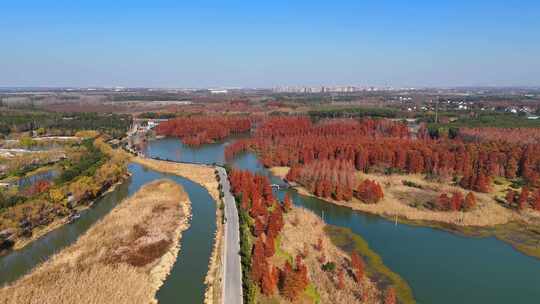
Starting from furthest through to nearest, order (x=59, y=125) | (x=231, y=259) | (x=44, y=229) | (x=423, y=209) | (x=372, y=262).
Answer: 1. (x=59, y=125)
2. (x=423, y=209)
3. (x=44, y=229)
4. (x=372, y=262)
5. (x=231, y=259)

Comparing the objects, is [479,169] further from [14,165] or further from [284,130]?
[14,165]

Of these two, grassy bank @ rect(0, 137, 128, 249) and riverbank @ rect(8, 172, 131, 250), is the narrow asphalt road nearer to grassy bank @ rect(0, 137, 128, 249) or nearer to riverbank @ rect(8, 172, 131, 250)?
riverbank @ rect(8, 172, 131, 250)

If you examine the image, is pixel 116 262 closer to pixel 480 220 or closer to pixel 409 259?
pixel 409 259

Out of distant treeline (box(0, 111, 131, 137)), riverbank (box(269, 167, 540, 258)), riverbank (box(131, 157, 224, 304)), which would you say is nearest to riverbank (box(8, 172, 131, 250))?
riverbank (box(131, 157, 224, 304))

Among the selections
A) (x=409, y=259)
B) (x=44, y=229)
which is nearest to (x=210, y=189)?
(x=44, y=229)

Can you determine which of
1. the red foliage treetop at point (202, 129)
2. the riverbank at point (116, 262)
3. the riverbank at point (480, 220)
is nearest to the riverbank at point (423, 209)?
the riverbank at point (480, 220)

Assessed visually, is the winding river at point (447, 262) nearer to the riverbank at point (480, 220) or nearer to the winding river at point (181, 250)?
the riverbank at point (480, 220)
